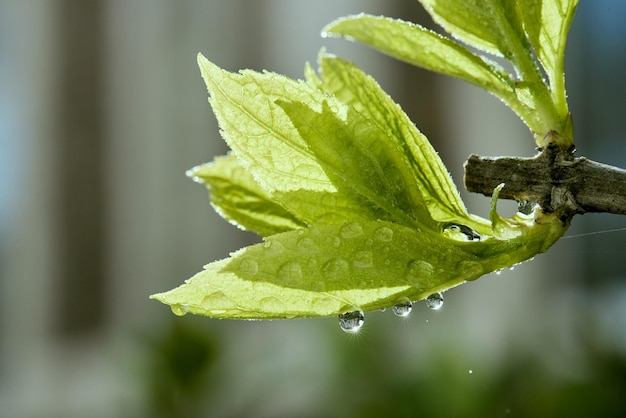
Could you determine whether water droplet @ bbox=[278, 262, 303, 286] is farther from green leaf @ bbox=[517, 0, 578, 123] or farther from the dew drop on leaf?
green leaf @ bbox=[517, 0, 578, 123]

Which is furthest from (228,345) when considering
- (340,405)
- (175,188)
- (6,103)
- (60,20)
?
(60,20)

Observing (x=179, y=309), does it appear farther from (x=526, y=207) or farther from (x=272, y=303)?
(x=526, y=207)

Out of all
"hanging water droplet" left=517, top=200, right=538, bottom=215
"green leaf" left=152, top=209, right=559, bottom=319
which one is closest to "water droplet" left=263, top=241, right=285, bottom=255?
"green leaf" left=152, top=209, right=559, bottom=319

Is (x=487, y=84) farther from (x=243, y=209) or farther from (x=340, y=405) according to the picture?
(x=340, y=405)

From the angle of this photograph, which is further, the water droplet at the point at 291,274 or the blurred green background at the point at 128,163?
the blurred green background at the point at 128,163

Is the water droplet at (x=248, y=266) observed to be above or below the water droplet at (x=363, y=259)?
above

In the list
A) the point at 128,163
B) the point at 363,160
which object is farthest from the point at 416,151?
the point at 128,163

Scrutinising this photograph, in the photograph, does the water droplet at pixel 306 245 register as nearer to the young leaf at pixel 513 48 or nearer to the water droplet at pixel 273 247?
the water droplet at pixel 273 247

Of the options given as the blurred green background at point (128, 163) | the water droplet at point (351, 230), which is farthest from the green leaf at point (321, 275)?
the blurred green background at point (128, 163)
